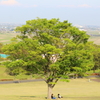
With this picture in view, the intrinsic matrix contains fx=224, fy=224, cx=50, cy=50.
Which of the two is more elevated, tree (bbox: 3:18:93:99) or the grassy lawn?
tree (bbox: 3:18:93:99)

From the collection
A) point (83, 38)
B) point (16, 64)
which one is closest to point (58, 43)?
point (83, 38)

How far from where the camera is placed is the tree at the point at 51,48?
33969 mm

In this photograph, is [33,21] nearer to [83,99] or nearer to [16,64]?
Result: [16,64]

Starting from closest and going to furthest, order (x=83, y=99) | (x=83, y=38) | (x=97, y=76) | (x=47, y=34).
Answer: (x=47, y=34) < (x=83, y=38) < (x=83, y=99) < (x=97, y=76)

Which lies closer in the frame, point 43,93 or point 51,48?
point 51,48

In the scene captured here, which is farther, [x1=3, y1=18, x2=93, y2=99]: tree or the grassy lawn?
the grassy lawn

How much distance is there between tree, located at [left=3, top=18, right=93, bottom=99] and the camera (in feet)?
111

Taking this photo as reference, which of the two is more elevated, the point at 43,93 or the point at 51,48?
the point at 51,48

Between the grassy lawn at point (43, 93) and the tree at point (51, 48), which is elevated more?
the tree at point (51, 48)

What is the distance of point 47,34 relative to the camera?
34.0 metres

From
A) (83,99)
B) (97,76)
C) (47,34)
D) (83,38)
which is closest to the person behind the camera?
(47,34)

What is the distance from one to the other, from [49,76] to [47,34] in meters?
7.24

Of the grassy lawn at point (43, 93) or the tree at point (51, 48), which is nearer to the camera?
the tree at point (51, 48)

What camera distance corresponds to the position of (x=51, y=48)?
32906 mm
